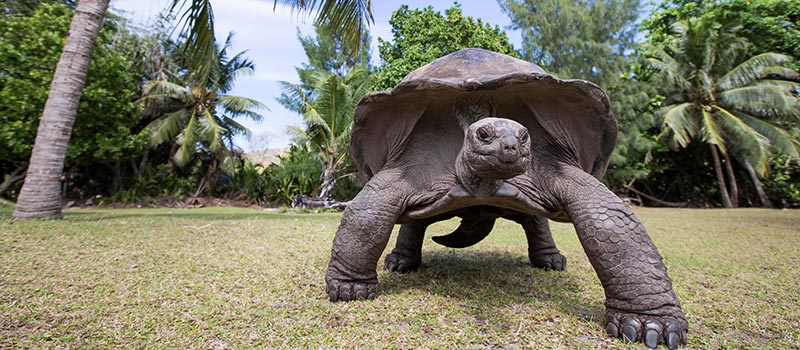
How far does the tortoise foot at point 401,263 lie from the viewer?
2840 mm

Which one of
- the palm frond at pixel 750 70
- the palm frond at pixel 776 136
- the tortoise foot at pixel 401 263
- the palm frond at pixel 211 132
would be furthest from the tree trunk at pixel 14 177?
the palm frond at pixel 776 136

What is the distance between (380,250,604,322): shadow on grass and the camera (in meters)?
2.13

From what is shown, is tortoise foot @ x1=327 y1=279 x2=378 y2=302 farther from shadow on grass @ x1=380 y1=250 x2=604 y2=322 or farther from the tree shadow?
the tree shadow

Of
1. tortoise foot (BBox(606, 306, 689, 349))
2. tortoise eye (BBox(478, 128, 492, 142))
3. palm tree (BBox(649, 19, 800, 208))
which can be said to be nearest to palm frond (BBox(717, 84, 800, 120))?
palm tree (BBox(649, 19, 800, 208))

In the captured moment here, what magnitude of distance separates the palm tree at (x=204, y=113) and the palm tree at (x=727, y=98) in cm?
1403

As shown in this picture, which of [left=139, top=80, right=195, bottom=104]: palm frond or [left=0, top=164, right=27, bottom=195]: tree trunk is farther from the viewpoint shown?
[left=139, top=80, right=195, bottom=104]: palm frond

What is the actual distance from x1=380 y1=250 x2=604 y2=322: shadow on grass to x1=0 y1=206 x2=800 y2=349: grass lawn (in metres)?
0.01

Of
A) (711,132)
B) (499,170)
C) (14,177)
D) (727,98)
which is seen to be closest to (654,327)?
(499,170)

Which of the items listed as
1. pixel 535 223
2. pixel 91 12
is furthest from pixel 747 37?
pixel 91 12

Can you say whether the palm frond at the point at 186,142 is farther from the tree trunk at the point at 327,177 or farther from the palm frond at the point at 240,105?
the tree trunk at the point at 327,177

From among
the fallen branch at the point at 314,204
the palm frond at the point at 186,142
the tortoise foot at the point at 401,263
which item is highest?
the palm frond at the point at 186,142

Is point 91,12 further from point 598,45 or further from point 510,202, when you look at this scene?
point 598,45

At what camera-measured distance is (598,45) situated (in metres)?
14.0

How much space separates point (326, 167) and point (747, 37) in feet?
51.3
